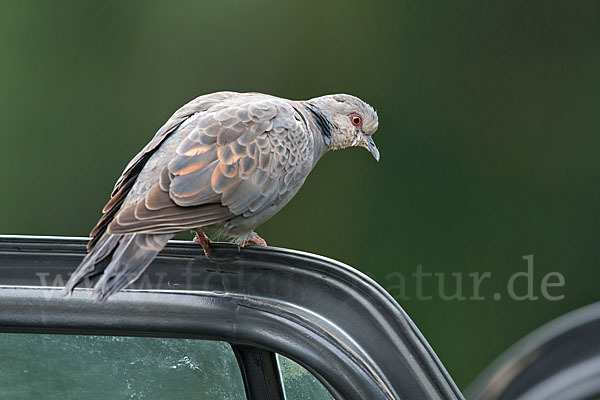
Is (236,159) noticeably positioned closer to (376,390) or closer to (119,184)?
(119,184)

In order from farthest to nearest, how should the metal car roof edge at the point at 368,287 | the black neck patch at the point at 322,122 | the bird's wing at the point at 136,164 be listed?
the black neck patch at the point at 322,122, the bird's wing at the point at 136,164, the metal car roof edge at the point at 368,287

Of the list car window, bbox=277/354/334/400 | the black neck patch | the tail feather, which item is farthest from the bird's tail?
the black neck patch

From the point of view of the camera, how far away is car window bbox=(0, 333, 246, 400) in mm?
1475

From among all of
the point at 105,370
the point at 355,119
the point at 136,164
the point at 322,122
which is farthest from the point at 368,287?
the point at 355,119

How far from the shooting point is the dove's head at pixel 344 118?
281 cm

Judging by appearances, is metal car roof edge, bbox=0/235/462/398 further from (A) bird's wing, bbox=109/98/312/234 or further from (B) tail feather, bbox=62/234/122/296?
(A) bird's wing, bbox=109/98/312/234

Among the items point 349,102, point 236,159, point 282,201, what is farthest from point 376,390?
point 349,102

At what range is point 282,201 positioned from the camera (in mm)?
2436

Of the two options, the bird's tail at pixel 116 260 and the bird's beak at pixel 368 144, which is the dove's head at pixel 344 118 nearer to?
the bird's beak at pixel 368 144

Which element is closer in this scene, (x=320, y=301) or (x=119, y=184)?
(x=320, y=301)

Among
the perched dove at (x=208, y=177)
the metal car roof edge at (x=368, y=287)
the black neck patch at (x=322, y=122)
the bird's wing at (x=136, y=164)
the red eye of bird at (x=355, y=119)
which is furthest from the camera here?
the red eye of bird at (x=355, y=119)

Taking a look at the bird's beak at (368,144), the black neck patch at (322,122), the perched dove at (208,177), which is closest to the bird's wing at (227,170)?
the perched dove at (208,177)

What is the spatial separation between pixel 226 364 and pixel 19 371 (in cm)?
37

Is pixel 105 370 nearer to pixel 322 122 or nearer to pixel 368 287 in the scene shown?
pixel 368 287
